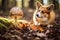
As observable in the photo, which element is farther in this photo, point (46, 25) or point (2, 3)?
point (2, 3)

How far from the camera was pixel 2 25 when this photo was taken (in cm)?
216

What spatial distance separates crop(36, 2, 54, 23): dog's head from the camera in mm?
2281

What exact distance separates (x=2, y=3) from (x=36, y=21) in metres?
0.70

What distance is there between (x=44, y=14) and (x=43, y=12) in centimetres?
2

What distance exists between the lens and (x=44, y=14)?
89.9 inches

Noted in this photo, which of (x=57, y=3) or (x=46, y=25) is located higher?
(x=57, y=3)

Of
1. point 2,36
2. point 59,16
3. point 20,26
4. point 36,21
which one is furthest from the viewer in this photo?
point 59,16

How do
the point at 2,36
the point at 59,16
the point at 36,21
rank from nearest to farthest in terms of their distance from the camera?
1. the point at 2,36
2. the point at 36,21
3. the point at 59,16

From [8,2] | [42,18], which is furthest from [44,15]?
[8,2]

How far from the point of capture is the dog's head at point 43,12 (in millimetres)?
2281

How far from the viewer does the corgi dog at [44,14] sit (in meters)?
2.29

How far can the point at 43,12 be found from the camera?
2.28 m

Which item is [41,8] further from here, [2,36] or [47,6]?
[2,36]

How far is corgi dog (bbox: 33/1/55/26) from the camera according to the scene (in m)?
2.29
